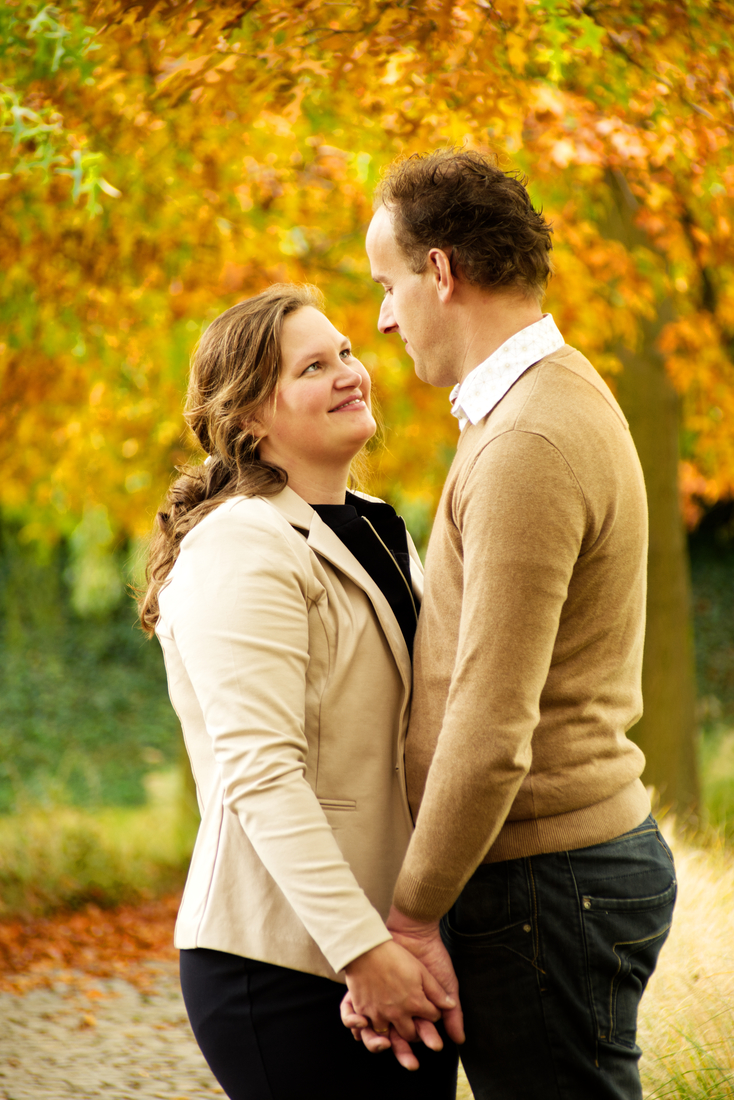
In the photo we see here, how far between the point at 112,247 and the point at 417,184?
11.3 ft

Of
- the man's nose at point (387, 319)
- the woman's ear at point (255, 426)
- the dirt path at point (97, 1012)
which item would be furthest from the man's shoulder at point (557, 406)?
the dirt path at point (97, 1012)

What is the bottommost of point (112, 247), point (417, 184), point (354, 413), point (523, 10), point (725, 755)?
point (725, 755)

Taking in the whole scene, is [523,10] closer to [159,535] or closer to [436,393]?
[159,535]

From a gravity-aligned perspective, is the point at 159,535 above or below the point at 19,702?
above

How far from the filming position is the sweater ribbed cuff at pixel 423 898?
1566 millimetres

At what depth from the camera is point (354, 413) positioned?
207cm

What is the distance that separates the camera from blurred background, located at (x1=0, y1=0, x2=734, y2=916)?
123 inches

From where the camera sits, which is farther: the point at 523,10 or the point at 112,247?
the point at 112,247

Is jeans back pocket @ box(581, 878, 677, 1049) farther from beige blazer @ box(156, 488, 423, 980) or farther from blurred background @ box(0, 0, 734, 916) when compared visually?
blurred background @ box(0, 0, 734, 916)

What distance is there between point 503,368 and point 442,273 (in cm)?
21

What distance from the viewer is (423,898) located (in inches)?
62.1

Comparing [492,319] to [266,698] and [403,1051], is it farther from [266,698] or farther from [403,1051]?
[403,1051]

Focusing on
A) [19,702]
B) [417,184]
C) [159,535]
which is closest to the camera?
[417,184]

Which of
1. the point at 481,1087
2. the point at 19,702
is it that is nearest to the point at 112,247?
the point at 481,1087
